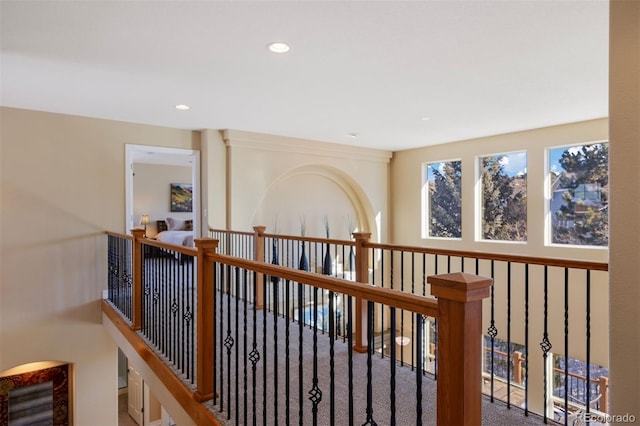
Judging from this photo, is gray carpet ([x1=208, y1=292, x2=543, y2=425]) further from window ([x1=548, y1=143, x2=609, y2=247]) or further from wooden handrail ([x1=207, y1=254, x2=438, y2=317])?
window ([x1=548, y1=143, x2=609, y2=247])

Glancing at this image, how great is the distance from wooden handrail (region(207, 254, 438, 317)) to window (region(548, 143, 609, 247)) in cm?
517

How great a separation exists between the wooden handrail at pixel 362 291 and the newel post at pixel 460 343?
6cm

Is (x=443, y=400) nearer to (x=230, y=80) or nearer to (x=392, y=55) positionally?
(x=392, y=55)

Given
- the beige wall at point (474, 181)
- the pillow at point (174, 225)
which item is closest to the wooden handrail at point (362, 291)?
the beige wall at point (474, 181)

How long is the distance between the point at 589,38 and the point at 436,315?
2734 mm

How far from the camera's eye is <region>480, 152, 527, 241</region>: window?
6.04 m

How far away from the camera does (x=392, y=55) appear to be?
3062 mm

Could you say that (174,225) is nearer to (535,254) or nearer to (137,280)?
(137,280)

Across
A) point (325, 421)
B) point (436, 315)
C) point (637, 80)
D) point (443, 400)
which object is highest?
point (637, 80)

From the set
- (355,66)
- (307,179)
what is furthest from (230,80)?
(307,179)

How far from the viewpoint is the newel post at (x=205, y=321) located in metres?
2.41

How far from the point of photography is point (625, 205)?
1.46 m

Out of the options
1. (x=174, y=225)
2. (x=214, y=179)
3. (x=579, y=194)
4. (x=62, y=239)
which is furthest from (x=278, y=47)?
(x=174, y=225)

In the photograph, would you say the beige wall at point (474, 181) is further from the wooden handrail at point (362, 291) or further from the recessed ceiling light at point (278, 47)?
the wooden handrail at point (362, 291)
